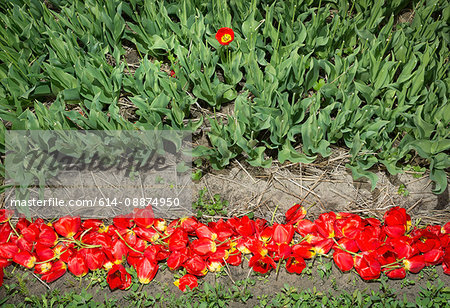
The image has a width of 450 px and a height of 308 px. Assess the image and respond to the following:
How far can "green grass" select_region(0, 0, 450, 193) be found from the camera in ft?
6.18

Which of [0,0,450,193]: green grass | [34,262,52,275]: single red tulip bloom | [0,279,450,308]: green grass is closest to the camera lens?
[0,279,450,308]: green grass

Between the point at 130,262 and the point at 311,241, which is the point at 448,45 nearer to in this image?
the point at 311,241

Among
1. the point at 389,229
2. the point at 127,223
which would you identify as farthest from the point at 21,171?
the point at 389,229

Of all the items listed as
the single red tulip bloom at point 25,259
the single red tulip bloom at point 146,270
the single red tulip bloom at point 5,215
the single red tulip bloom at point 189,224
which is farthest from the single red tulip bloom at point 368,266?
the single red tulip bloom at point 5,215

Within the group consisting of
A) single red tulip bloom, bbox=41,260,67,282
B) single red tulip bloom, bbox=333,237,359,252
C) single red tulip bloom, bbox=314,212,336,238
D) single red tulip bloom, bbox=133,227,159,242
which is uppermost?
single red tulip bloom, bbox=314,212,336,238

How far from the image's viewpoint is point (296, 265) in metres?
1.69

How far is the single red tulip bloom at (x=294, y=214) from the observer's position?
1812 mm

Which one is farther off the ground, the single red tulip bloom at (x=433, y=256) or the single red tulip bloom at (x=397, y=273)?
the single red tulip bloom at (x=433, y=256)

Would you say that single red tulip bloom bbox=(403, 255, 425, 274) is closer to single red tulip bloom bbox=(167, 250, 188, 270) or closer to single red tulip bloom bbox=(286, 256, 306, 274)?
single red tulip bloom bbox=(286, 256, 306, 274)

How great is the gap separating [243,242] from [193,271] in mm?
259

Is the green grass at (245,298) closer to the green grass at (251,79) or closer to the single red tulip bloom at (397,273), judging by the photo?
the single red tulip bloom at (397,273)

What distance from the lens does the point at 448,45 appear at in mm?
2299

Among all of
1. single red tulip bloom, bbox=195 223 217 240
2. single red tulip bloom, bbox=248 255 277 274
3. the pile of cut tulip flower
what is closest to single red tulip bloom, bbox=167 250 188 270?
the pile of cut tulip flower

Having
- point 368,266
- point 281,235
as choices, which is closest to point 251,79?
point 281,235
